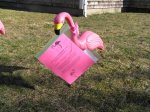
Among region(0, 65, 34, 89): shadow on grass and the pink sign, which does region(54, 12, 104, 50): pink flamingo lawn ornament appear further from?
region(0, 65, 34, 89): shadow on grass

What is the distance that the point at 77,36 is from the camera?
4.42 meters

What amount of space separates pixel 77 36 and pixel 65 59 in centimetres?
44

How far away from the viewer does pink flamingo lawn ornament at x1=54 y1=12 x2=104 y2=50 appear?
158 inches

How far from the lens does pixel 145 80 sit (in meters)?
4.62

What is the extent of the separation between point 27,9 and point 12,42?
7433 millimetres

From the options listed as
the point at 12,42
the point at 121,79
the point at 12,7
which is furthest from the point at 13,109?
the point at 12,7

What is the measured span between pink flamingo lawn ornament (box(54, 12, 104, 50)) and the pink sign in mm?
149

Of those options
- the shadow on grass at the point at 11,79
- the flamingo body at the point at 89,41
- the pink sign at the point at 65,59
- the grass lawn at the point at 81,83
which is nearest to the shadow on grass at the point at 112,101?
the grass lawn at the point at 81,83

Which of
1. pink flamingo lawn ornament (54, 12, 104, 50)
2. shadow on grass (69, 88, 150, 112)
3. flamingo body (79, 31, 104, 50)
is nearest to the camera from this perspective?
shadow on grass (69, 88, 150, 112)

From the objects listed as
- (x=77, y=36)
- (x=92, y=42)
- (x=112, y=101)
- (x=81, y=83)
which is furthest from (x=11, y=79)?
(x=112, y=101)

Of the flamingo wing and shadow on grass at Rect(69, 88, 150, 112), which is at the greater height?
the flamingo wing

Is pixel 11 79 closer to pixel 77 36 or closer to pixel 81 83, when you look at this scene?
pixel 81 83

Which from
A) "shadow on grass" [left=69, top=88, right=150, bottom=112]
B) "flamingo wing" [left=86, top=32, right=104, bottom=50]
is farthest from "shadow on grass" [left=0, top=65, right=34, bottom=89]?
"flamingo wing" [left=86, top=32, right=104, bottom=50]

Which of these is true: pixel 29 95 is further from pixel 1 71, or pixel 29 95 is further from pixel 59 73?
pixel 1 71
